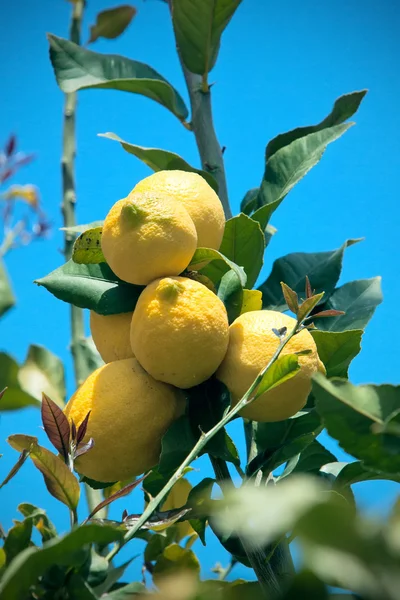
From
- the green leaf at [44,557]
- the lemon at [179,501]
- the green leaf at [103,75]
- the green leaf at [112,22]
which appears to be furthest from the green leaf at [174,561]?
the green leaf at [112,22]

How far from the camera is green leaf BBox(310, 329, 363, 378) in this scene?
60 cm

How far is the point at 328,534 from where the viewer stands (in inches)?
8.7

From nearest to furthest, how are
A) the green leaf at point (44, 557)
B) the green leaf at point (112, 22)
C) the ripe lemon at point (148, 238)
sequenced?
the green leaf at point (44, 557)
the ripe lemon at point (148, 238)
the green leaf at point (112, 22)

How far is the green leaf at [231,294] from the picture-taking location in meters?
0.60

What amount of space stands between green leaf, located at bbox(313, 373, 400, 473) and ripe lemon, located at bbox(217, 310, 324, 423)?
163 millimetres

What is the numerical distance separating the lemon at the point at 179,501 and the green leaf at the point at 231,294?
276 mm

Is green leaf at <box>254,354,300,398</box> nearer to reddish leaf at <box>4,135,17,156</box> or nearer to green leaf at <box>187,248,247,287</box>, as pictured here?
green leaf at <box>187,248,247,287</box>

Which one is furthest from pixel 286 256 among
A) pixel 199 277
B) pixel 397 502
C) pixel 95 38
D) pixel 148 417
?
pixel 95 38

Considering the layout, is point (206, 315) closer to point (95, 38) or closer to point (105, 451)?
point (105, 451)

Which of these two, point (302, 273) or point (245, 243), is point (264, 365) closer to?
point (245, 243)

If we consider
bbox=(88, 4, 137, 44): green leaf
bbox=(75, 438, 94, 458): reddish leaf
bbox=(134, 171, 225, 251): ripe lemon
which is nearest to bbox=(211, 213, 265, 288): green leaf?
bbox=(134, 171, 225, 251): ripe lemon

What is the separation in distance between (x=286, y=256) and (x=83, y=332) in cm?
42

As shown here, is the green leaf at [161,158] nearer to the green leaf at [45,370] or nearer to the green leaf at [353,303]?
the green leaf at [353,303]

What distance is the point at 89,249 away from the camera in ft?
1.98
